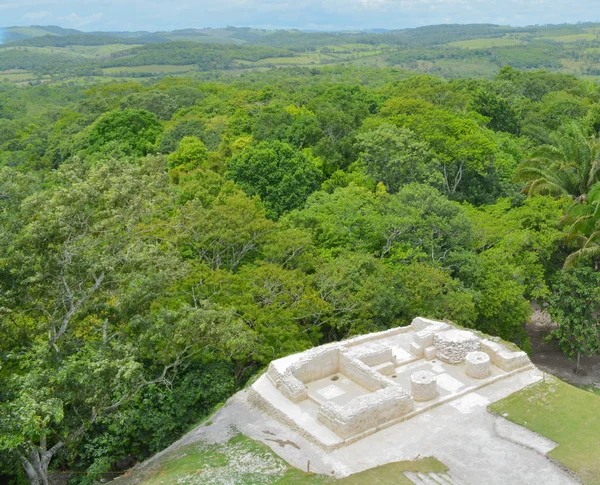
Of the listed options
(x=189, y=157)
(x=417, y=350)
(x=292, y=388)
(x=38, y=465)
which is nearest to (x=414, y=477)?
(x=292, y=388)

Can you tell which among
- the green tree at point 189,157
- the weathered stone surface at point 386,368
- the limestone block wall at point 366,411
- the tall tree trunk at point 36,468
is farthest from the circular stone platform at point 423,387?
the green tree at point 189,157

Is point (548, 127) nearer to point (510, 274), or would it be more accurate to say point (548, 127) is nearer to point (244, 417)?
point (510, 274)

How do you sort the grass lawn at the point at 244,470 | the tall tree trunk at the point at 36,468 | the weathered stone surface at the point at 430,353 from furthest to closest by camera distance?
the weathered stone surface at the point at 430,353, the tall tree trunk at the point at 36,468, the grass lawn at the point at 244,470

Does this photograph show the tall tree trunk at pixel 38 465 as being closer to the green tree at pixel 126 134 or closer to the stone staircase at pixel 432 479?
the stone staircase at pixel 432 479

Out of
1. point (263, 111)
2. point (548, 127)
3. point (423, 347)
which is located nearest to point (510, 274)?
point (423, 347)

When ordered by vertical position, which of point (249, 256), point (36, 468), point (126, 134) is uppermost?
point (126, 134)

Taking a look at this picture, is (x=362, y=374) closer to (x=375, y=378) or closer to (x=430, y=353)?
(x=375, y=378)
